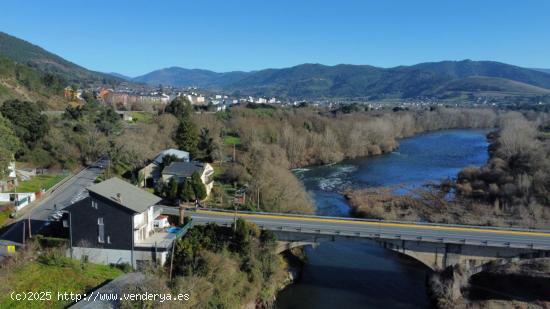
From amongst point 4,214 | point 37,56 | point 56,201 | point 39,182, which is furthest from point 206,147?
point 37,56

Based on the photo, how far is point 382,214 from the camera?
114ft

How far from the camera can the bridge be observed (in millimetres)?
22156

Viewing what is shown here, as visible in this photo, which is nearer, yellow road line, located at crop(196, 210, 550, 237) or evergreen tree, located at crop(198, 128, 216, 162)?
yellow road line, located at crop(196, 210, 550, 237)

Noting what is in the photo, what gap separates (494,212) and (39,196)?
111 feet

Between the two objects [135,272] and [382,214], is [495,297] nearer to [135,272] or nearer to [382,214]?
[382,214]

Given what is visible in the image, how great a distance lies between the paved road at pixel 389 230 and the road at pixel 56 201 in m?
7.27

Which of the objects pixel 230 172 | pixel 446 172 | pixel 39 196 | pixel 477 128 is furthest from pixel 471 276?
pixel 477 128

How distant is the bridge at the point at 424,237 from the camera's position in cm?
2216

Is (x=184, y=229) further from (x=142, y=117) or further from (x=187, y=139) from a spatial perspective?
(x=142, y=117)

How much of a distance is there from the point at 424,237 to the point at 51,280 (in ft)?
59.1

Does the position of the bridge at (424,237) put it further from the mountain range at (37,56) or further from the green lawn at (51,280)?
the mountain range at (37,56)

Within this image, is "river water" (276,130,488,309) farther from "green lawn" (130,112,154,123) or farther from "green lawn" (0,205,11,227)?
"green lawn" (130,112,154,123)

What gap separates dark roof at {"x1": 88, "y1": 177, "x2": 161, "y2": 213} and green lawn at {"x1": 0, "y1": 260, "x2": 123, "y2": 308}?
3.20 meters

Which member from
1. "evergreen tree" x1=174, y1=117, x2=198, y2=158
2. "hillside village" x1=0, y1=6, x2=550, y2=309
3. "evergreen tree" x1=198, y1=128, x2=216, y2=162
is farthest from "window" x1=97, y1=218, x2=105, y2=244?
"evergreen tree" x1=198, y1=128, x2=216, y2=162
